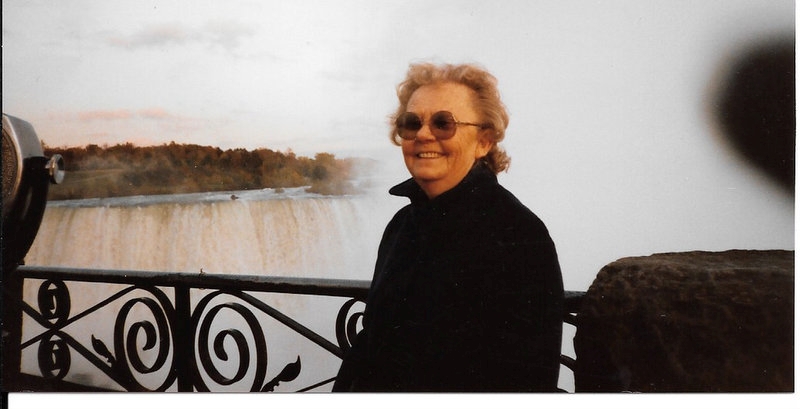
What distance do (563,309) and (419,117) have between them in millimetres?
794

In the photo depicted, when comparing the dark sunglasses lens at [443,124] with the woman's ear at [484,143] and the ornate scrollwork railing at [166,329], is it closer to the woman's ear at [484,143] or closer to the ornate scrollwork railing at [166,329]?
the woman's ear at [484,143]

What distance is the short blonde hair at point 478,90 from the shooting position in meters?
2.25

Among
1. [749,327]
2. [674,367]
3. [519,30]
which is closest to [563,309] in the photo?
[674,367]

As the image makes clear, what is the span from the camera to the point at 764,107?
7.57ft

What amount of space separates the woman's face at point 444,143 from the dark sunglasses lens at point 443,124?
0.01 m

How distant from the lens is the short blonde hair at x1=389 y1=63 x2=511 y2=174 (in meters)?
2.25

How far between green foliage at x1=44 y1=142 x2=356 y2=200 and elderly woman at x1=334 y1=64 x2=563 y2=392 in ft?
0.93

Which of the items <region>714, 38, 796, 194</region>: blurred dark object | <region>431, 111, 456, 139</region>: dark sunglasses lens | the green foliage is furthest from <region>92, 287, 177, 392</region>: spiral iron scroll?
<region>714, 38, 796, 194</region>: blurred dark object

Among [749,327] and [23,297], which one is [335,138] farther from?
[749,327]

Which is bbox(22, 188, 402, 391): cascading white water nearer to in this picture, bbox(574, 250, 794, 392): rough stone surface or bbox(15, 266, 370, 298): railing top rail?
bbox(15, 266, 370, 298): railing top rail

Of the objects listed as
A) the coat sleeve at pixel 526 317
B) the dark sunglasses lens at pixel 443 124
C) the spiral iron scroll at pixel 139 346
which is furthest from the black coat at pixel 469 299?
the spiral iron scroll at pixel 139 346

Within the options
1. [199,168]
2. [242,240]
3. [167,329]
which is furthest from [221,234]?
[167,329]

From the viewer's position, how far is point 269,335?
7.84ft

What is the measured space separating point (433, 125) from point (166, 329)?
1.20 meters
